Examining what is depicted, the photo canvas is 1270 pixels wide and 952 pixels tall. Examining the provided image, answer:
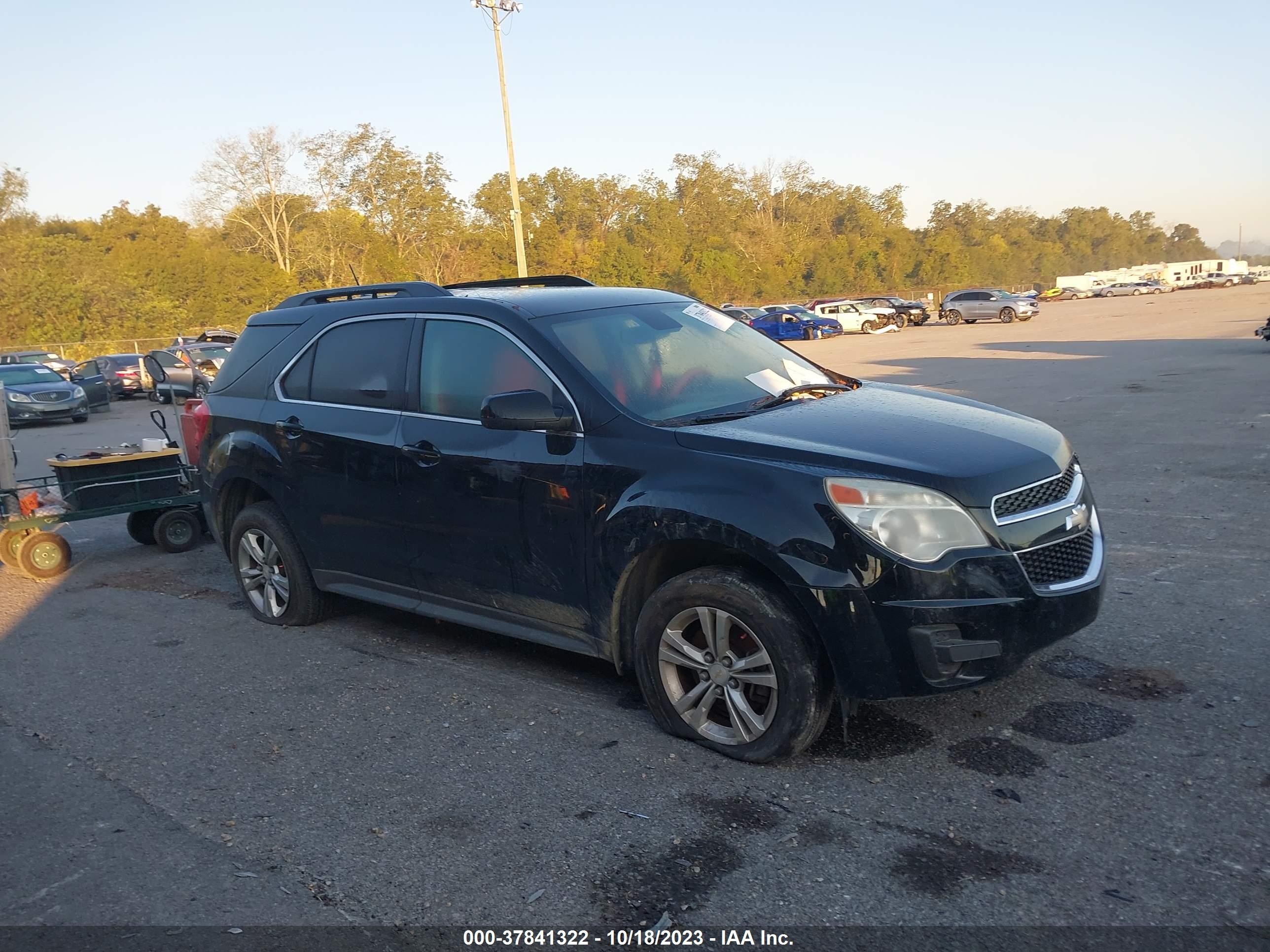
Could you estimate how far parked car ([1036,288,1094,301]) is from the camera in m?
80.7

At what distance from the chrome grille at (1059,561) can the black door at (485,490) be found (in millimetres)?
1785

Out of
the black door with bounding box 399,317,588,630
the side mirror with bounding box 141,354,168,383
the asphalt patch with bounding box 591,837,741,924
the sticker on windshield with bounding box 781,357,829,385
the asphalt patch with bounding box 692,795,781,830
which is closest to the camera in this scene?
the asphalt patch with bounding box 591,837,741,924

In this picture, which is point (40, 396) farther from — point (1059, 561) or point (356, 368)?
point (1059, 561)

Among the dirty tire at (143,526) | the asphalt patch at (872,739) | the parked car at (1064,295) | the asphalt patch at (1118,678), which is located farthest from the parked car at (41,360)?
the parked car at (1064,295)

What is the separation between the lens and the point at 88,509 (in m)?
8.37

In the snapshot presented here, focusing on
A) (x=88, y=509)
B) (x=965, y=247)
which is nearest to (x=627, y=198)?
(x=965, y=247)

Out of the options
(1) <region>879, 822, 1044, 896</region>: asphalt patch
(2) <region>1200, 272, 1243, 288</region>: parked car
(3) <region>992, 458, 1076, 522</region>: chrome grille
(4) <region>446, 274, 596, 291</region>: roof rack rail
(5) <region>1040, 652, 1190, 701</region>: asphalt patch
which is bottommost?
(2) <region>1200, 272, 1243, 288</region>: parked car

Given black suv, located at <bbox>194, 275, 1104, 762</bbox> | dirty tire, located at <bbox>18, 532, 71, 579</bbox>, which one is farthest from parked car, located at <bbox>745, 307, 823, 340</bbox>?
black suv, located at <bbox>194, 275, 1104, 762</bbox>

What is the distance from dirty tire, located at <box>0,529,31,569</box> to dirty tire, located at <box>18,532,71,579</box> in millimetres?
52

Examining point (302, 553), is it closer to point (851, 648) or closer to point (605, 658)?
point (605, 658)

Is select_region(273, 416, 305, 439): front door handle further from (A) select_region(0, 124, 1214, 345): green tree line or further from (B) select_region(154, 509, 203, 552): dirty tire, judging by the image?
(A) select_region(0, 124, 1214, 345): green tree line

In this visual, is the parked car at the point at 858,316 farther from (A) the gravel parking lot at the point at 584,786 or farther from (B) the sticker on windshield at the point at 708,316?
(B) the sticker on windshield at the point at 708,316

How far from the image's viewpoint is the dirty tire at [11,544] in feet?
26.9

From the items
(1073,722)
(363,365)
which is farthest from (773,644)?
(363,365)
